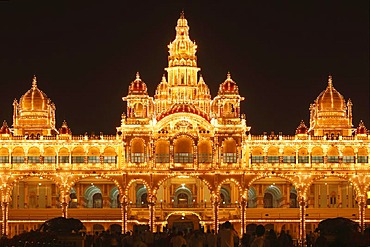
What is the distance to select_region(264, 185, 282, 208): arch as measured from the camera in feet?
293

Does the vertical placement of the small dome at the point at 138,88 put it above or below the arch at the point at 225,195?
above

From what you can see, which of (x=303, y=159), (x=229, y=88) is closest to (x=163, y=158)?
(x=229, y=88)

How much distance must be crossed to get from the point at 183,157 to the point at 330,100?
1582 cm

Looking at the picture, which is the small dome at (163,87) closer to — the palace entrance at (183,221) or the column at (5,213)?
the palace entrance at (183,221)

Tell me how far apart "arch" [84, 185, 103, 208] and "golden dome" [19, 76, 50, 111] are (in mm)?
8146

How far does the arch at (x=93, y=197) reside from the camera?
8850 centimetres

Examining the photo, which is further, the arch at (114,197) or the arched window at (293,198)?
the arched window at (293,198)

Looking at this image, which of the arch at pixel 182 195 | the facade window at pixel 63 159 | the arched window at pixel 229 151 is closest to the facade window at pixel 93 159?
the facade window at pixel 63 159

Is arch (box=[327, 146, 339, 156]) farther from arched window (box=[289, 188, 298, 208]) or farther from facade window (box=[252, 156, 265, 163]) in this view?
arched window (box=[289, 188, 298, 208])

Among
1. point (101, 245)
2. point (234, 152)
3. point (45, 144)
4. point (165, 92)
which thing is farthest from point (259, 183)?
point (101, 245)

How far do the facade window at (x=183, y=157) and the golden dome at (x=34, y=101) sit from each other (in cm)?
1391

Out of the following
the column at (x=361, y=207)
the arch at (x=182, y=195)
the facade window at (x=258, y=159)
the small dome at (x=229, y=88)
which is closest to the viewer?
the column at (x=361, y=207)

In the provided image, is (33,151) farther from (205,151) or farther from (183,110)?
(205,151)

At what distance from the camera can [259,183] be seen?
8806 cm
